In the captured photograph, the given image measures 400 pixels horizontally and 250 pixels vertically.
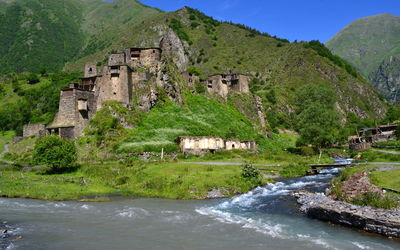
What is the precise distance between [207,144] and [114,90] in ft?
64.8

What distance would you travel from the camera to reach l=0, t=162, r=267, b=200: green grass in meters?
30.7

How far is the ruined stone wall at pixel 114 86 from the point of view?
6047cm

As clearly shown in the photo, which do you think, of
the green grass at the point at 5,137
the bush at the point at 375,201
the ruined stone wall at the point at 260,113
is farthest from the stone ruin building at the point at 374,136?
the green grass at the point at 5,137

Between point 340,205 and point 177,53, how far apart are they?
135640 mm

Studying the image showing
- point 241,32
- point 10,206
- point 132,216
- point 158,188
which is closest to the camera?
point 132,216

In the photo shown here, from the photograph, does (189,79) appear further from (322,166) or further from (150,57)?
(322,166)

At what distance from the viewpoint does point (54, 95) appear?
82.1 metres

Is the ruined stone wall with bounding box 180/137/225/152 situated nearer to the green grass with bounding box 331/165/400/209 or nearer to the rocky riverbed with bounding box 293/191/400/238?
the green grass with bounding box 331/165/400/209

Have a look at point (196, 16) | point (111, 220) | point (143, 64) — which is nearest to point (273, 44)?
point (196, 16)

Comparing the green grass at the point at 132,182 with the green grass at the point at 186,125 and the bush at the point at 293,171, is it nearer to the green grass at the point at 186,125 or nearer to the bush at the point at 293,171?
the bush at the point at 293,171

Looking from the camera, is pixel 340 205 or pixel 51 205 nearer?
pixel 340 205

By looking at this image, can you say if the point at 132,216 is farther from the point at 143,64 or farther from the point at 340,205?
the point at 143,64

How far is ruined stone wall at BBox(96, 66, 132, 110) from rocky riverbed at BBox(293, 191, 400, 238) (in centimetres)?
4393

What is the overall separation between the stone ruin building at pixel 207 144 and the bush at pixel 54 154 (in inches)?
719
